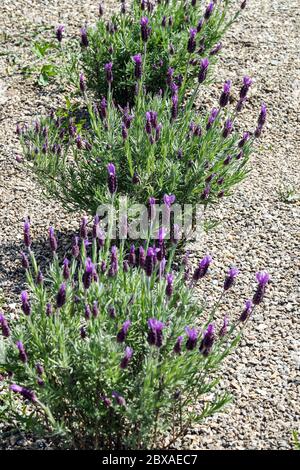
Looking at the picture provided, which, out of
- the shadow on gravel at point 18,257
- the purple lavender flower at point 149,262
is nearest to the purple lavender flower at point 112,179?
the purple lavender flower at point 149,262

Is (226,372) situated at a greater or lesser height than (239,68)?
→ lesser

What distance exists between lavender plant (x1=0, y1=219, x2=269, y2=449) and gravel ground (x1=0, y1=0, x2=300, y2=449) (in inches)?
A: 14.6

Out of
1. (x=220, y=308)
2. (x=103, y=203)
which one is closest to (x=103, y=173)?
(x=103, y=203)

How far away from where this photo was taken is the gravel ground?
3420 mm

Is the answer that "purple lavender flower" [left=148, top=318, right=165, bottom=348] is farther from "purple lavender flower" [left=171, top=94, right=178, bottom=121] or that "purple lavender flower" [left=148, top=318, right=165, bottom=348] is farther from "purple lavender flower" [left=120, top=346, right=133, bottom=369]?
"purple lavender flower" [left=171, top=94, right=178, bottom=121]

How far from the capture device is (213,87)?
18.9 feet

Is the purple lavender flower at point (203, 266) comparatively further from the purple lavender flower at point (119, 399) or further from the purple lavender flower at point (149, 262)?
the purple lavender flower at point (119, 399)

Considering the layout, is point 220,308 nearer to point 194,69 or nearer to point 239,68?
point 194,69

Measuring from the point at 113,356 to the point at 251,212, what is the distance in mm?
2152

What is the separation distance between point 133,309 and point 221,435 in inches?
29.4

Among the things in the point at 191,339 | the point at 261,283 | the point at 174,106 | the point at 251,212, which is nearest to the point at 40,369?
the point at 191,339

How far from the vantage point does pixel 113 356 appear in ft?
9.11

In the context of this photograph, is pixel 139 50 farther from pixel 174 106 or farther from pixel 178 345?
pixel 178 345

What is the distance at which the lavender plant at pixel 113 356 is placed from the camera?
2.79 metres
